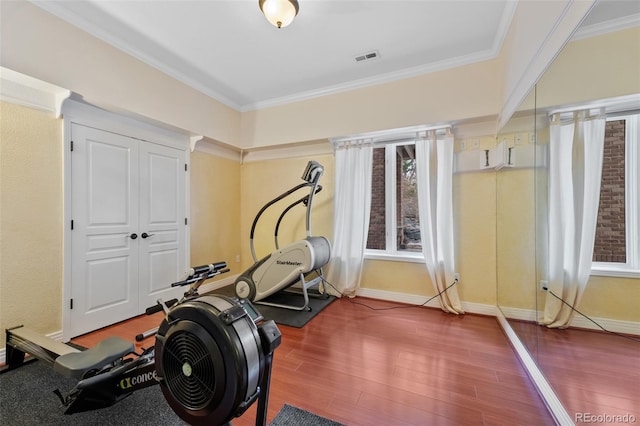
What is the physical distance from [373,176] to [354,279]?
1473 millimetres

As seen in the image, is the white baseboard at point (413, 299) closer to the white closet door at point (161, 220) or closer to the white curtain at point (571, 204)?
the white curtain at point (571, 204)

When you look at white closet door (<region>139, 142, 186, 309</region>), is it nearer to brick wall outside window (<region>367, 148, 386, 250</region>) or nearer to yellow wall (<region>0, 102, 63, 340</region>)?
yellow wall (<region>0, 102, 63, 340</region>)

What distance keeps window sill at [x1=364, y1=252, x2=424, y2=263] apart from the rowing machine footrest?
8.88 feet

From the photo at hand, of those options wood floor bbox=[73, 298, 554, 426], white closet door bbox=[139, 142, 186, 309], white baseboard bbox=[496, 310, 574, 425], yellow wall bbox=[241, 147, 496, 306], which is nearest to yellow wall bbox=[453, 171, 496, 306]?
yellow wall bbox=[241, 147, 496, 306]

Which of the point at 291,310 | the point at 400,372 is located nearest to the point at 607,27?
the point at 400,372

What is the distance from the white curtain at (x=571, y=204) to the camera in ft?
4.61

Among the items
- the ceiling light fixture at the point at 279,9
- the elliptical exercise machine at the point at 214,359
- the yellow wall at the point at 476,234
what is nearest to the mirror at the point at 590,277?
the yellow wall at the point at 476,234

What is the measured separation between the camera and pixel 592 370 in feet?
4.63

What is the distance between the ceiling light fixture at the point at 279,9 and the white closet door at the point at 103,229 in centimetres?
208

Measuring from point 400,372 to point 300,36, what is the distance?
10.3 feet

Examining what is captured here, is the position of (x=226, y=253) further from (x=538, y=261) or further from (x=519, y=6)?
(x=519, y=6)

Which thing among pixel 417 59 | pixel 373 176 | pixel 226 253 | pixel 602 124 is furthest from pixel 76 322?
pixel 417 59

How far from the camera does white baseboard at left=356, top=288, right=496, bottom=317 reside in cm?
288

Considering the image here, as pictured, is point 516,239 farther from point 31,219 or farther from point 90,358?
point 31,219
